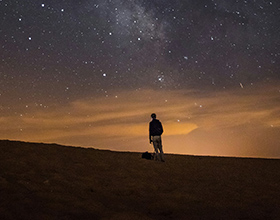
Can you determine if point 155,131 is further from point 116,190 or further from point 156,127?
point 116,190

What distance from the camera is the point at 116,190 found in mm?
6102

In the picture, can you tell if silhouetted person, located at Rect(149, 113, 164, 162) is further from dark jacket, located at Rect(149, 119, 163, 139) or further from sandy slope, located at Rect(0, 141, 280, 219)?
sandy slope, located at Rect(0, 141, 280, 219)

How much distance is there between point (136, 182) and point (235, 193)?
2.44m

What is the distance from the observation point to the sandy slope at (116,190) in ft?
15.0

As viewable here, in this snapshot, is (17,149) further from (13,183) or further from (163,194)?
(163,194)

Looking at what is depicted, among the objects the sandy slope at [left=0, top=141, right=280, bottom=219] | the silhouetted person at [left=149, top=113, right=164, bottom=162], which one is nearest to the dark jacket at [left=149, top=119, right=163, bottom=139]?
the silhouetted person at [left=149, top=113, right=164, bottom=162]

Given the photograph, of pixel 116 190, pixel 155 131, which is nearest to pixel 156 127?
pixel 155 131

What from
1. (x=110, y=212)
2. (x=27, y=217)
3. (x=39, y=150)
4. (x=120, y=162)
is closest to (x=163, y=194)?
(x=110, y=212)

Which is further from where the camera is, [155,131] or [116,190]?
[155,131]

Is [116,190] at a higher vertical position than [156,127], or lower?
lower

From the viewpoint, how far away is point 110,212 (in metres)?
4.52

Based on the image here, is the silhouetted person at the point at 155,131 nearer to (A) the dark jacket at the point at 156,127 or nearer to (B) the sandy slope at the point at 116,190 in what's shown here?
(A) the dark jacket at the point at 156,127

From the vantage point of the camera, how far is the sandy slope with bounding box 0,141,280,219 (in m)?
4.58

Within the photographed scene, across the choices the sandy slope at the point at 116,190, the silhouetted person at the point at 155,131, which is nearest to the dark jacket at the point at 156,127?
the silhouetted person at the point at 155,131
